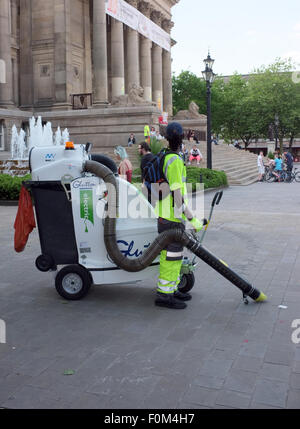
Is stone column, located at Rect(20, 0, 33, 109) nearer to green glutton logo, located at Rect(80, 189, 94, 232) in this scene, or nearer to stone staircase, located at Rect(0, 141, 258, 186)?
stone staircase, located at Rect(0, 141, 258, 186)

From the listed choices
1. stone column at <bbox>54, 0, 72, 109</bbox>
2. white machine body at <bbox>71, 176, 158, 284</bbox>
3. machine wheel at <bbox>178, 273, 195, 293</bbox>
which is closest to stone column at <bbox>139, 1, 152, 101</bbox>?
stone column at <bbox>54, 0, 72, 109</bbox>

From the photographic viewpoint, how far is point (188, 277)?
6316 millimetres

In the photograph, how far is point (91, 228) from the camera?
590cm

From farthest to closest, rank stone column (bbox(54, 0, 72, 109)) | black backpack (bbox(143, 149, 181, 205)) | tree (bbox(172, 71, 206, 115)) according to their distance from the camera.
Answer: tree (bbox(172, 71, 206, 115)), stone column (bbox(54, 0, 72, 109)), black backpack (bbox(143, 149, 181, 205))

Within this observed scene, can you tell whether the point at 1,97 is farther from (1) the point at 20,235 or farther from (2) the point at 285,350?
(2) the point at 285,350

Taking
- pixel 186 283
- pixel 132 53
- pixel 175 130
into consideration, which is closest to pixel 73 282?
pixel 186 283

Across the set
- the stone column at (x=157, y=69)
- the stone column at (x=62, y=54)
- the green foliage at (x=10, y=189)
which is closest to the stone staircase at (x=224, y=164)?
the green foliage at (x=10, y=189)

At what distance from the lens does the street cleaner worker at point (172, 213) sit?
5.50m

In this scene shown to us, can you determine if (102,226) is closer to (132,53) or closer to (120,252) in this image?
(120,252)

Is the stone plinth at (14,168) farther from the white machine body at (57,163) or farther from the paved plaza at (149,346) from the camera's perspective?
the white machine body at (57,163)

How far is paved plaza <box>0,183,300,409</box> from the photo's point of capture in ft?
12.0

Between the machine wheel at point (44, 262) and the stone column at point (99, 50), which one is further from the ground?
the stone column at point (99, 50)
